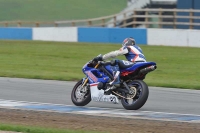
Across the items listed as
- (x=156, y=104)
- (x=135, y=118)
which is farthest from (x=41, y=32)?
(x=135, y=118)

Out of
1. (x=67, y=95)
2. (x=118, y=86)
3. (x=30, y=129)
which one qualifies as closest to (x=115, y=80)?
(x=118, y=86)

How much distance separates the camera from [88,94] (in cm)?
1267

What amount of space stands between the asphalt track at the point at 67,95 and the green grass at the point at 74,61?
50.4 inches

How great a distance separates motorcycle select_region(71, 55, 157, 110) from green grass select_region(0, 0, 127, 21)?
44.5 meters

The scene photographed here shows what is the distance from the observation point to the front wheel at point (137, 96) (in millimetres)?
11406

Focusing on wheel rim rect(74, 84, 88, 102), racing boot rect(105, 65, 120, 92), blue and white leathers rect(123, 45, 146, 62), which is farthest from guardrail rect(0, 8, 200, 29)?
racing boot rect(105, 65, 120, 92)

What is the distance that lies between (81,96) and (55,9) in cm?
4700

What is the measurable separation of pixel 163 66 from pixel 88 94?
10.8m

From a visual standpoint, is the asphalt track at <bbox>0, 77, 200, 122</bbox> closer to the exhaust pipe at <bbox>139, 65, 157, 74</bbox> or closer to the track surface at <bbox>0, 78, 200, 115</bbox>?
the track surface at <bbox>0, 78, 200, 115</bbox>

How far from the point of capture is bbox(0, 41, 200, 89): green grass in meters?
19.1

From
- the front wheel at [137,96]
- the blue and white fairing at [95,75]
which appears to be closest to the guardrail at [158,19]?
the blue and white fairing at [95,75]

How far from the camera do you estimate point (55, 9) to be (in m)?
59.2

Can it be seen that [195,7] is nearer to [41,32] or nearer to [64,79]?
[41,32]

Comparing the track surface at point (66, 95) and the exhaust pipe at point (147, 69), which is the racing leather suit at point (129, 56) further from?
the track surface at point (66, 95)
